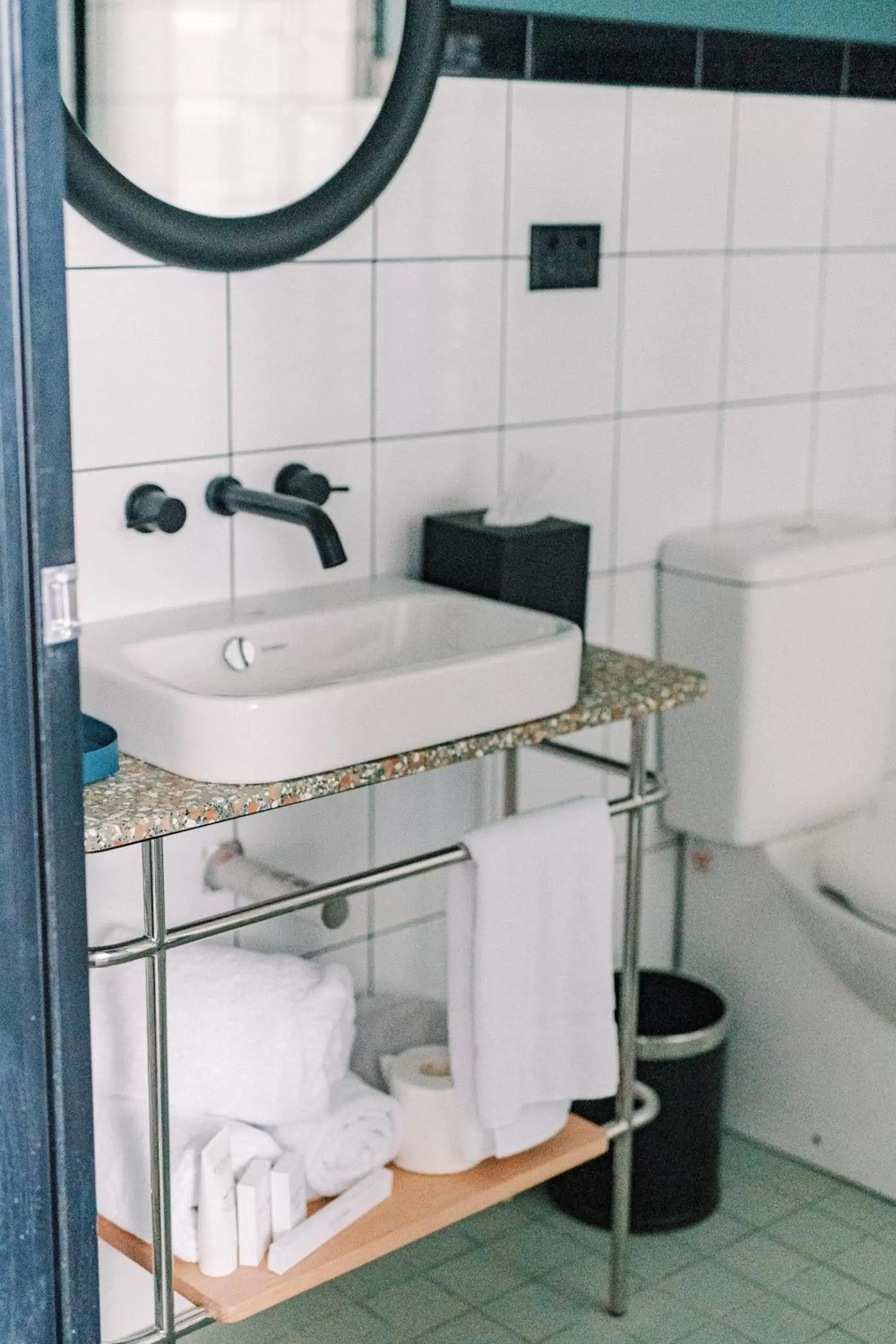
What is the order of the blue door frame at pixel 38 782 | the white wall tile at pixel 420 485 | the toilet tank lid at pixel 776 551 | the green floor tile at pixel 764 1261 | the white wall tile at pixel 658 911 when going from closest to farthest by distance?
the blue door frame at pixel 38 782
the white wall tile at pixel 420 485
the green floor tile at pixel 764 1261
the toilet tank lid at pixel 776 551
the white wall tile at pixel 658 911

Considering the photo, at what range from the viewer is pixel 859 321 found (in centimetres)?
264

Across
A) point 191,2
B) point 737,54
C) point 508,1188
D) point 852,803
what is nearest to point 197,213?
point 191,2

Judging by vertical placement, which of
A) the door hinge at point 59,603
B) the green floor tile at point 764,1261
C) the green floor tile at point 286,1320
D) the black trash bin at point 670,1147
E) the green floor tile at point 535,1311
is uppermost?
the door hinge at point 59,603

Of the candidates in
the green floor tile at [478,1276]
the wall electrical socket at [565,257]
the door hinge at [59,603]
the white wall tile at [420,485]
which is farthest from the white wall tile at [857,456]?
the door hinge at [59,603]

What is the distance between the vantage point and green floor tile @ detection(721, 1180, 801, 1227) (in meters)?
2.34


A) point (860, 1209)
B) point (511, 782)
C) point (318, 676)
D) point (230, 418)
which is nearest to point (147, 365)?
point (230, 418)

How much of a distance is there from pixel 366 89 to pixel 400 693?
0.73m

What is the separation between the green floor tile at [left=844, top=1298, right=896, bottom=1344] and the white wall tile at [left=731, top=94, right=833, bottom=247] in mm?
1435

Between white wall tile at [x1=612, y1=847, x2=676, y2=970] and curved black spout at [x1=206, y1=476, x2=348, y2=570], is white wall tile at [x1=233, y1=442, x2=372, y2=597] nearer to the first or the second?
curved black spout at [x1=206, y1=476, x2=348, y2=570]

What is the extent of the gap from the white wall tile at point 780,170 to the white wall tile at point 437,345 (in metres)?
0.48

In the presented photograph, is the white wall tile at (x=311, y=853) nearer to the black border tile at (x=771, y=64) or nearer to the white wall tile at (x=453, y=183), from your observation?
the white wall tile at (x=453, y=183)

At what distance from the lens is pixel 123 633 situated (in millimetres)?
1787

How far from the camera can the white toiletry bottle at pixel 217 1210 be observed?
1663 mm

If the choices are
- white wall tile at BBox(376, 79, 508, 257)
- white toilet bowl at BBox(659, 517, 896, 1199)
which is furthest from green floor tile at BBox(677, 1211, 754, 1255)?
white wall tile at BBox(376, 79, 508, 257)
